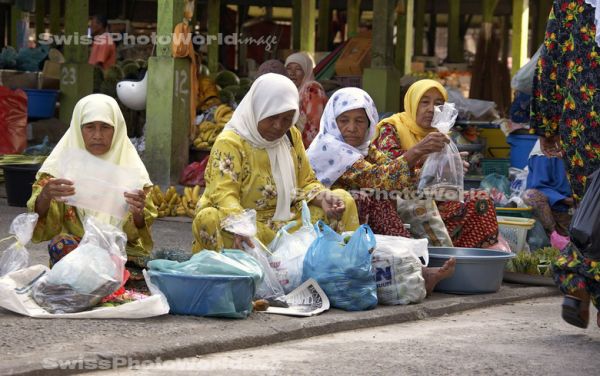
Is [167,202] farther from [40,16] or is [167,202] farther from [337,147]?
[40,16]

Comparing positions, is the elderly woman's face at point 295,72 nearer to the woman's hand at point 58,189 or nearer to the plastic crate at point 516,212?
the plastic crate at point 516,212

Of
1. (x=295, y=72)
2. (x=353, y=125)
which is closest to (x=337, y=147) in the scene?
(x=353, y=125)

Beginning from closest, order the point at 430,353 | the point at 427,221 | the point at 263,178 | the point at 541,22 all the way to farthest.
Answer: the point at 430,353 < the point at 263,178 < the point at 427,221 < the point at 541,22

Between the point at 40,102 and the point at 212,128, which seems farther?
the point at 40,102

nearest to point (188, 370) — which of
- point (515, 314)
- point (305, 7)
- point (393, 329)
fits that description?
point (393, 329)

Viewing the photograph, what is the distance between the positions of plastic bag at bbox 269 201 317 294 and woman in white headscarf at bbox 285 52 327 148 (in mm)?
4253

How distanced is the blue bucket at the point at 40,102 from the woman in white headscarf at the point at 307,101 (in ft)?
13.3

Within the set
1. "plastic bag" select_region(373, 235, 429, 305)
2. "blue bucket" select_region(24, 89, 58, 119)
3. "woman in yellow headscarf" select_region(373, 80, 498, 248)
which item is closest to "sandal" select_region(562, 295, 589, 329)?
"plastic bag" select_region(373, 235, 429, 305)

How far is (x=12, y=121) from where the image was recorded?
11.8m

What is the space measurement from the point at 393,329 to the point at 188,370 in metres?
1.35

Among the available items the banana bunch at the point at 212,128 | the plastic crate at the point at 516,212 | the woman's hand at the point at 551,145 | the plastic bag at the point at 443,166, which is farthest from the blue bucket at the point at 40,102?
the woman's hand at the point at 551,145

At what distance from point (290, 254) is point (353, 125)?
1144mm

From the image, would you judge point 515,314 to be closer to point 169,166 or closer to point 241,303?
point 241,303

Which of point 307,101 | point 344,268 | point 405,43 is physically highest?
point 405,43
